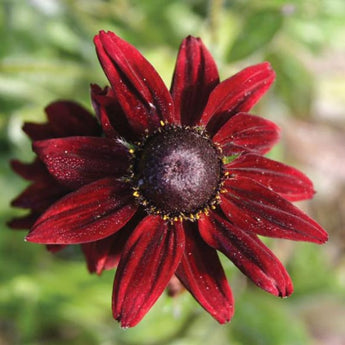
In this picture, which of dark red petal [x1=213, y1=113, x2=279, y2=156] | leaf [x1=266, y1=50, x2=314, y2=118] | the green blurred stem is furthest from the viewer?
leaf [x1=266, y1=50, x2=314, y2=118]

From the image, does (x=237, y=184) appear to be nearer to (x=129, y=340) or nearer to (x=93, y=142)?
(x=93, y=142)

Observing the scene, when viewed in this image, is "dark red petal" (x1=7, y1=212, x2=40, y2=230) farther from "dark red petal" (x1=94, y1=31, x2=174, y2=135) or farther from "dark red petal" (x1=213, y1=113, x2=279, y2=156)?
"dark red petal" (x1=213, y1=113, x2=279, y2=156)

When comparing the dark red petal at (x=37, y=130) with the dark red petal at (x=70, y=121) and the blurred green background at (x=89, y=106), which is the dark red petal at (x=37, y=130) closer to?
the dark red petal at (x=70, y=121)

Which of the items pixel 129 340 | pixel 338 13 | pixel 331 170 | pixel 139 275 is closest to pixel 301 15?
pixel 338 13

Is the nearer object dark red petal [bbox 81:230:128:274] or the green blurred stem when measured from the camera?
dark red petal [bbox 81:230:128:274]

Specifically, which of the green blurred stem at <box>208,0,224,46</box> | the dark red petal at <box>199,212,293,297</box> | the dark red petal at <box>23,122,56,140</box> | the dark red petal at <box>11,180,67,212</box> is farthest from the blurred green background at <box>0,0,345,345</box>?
the dark red petal at <box>199,212,293,297</box>

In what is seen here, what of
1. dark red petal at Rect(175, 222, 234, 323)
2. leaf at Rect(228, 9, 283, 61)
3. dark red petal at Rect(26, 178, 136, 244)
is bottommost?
dark red petal at Rect(175, 222, 234, 323)

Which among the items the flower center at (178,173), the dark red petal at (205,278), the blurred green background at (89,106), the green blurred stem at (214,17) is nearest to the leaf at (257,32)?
the green blurred stem at (214,17)
